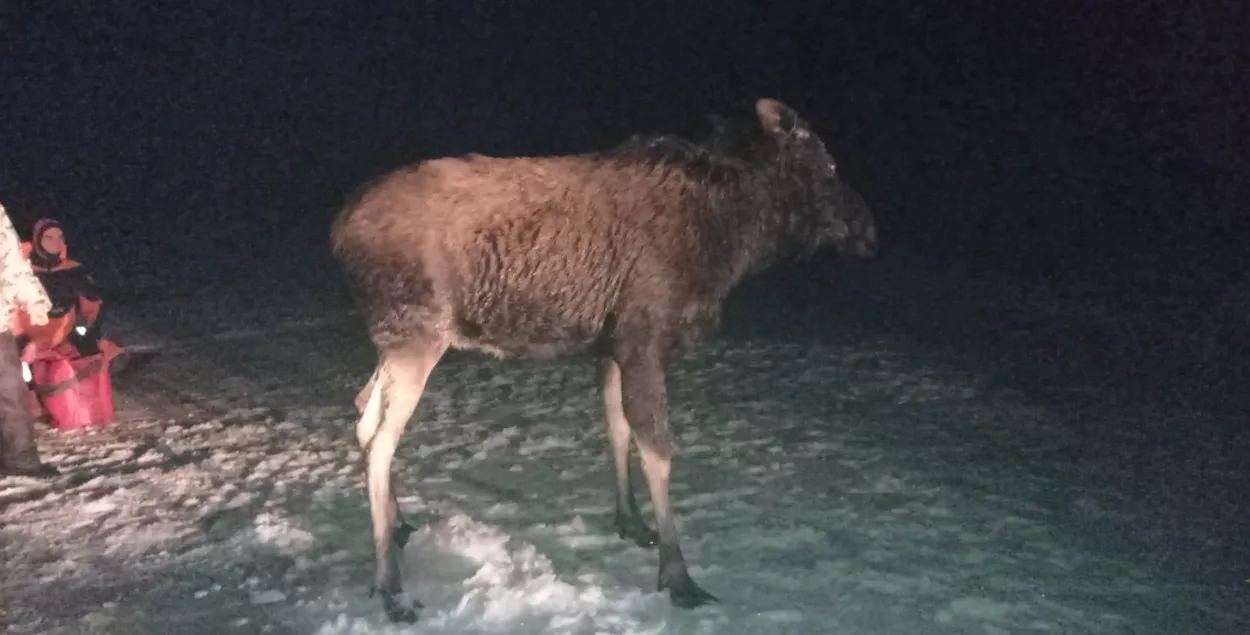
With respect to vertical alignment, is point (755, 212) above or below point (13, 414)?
above

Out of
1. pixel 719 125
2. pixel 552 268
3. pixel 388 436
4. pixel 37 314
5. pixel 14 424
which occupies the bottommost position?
pixel 14 424

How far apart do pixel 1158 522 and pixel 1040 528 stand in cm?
61

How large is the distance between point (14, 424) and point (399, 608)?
3.39m

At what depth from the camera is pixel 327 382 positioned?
350 inches

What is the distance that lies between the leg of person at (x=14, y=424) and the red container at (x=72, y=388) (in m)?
0.68

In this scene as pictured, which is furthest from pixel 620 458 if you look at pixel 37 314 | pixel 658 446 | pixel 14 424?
pixel 14 424

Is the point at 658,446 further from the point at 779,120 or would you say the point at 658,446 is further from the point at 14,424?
the point at 14,424

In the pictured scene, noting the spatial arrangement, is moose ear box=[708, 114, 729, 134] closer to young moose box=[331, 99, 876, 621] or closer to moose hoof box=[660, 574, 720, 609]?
young moose box=[331, 99, 876, 621]

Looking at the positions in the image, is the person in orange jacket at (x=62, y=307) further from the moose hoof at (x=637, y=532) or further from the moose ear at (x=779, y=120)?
the moose ear at (x=779, y=120)

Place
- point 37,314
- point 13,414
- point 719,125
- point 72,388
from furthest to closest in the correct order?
point 72,388
point 13,414
point 37,314
point 719,125

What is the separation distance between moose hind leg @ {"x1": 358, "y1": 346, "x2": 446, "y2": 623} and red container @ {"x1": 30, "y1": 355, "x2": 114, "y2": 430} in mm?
3463

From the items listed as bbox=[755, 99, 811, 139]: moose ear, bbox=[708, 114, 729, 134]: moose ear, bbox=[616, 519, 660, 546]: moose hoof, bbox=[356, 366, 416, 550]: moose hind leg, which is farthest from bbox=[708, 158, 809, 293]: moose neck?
bbox=[356, 366, 416, 550]: moose hind leg

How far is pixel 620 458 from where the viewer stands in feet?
19.0

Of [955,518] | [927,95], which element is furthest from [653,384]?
[927,95]
